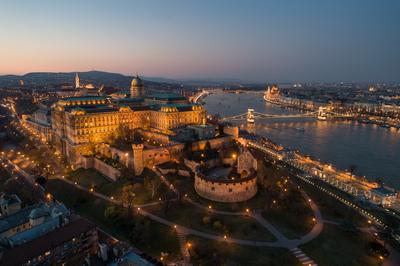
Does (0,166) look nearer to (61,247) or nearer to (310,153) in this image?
(61,247)

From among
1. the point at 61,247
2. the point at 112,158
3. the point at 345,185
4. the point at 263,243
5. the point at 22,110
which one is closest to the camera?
the point at 61,247

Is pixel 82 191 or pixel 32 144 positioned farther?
pixel 32 144

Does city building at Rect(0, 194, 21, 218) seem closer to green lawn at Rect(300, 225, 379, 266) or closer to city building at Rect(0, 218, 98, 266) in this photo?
city building at Rect(0, 218, 98, 266)

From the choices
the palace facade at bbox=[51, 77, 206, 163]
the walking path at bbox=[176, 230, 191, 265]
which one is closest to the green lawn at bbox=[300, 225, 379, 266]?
the walking path at bbox=[176, 230, 191, 265]

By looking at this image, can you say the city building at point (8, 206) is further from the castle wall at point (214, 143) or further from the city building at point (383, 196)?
the city building at point (383, 196)

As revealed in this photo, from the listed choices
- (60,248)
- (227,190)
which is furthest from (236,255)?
(60,248)

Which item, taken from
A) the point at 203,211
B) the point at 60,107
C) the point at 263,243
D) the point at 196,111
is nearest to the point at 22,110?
the point at 60,107

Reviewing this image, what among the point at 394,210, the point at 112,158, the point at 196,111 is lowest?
the point at 394,210
